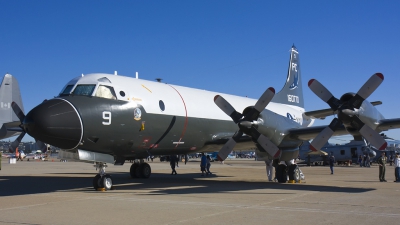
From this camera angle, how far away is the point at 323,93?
1442cm

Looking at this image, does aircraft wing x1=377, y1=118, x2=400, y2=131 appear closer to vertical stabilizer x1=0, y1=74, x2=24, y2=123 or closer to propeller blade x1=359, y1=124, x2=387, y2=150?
propeller blade x1=359, y1=124, x2=387, y2=150

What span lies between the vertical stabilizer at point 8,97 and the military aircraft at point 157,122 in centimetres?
1652

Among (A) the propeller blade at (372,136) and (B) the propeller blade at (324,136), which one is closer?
(A) the propeller blade at (372,136)

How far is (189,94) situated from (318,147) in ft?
20.0

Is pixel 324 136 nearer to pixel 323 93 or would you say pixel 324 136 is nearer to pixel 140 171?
pixel 323 93

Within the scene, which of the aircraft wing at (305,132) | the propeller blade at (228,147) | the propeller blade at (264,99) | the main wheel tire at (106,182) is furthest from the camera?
the aircraft wing at (305,132)

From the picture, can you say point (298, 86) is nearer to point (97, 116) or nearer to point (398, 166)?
point (398, 166)

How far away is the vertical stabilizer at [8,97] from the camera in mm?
30375

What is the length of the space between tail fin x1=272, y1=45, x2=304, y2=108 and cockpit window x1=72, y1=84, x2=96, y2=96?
1329 cm

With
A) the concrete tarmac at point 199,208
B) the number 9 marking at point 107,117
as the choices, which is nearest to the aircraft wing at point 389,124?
the concrete tarmac at point 199,208

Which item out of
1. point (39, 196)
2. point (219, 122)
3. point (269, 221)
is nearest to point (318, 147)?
point (219, 122)

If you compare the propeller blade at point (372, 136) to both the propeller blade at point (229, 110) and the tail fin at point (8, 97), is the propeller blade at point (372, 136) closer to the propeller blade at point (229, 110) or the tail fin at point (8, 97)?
the propeller blade at point (229, 110)

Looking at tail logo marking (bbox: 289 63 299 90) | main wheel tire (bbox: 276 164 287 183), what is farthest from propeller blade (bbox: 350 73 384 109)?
tail logo marking (bbox: 289 63 299 90)

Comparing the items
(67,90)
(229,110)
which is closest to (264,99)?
(229,110)
